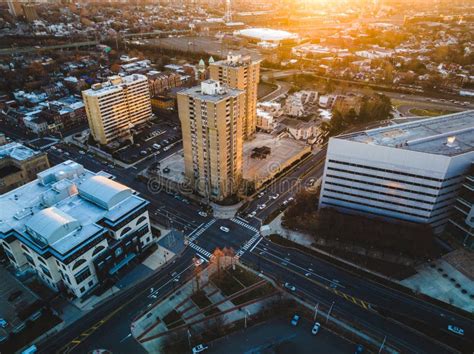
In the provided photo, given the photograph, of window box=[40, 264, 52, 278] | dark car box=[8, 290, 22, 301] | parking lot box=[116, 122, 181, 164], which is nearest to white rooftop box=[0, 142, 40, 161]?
parking lot box=[116, 122, 181, 164]

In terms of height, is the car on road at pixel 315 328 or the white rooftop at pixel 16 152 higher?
the white rooftop at pixel 16 152

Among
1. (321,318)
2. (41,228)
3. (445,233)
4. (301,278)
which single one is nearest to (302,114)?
(445,233)

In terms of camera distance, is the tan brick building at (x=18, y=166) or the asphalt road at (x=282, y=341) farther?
the tan brick building at (x=18, y=166)

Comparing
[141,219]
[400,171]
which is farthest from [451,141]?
[141,219]

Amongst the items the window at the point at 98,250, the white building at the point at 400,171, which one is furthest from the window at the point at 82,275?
the white building at the point at 400,171

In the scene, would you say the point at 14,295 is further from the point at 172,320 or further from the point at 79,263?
the point at 172,320

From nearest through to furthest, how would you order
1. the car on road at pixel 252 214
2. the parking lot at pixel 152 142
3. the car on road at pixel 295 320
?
the car on road at pixel 295 320 → the car on road at pixel 252 214 → the parking lot at pixel 152 142

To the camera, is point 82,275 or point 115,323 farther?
point 82,275

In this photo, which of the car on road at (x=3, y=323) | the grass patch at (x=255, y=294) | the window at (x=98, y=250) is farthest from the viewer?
the window at (x=98, y=250)

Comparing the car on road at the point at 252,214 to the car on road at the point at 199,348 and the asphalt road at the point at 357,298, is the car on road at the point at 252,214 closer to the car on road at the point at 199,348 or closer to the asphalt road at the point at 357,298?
the asphalt road at the point at 357,298
